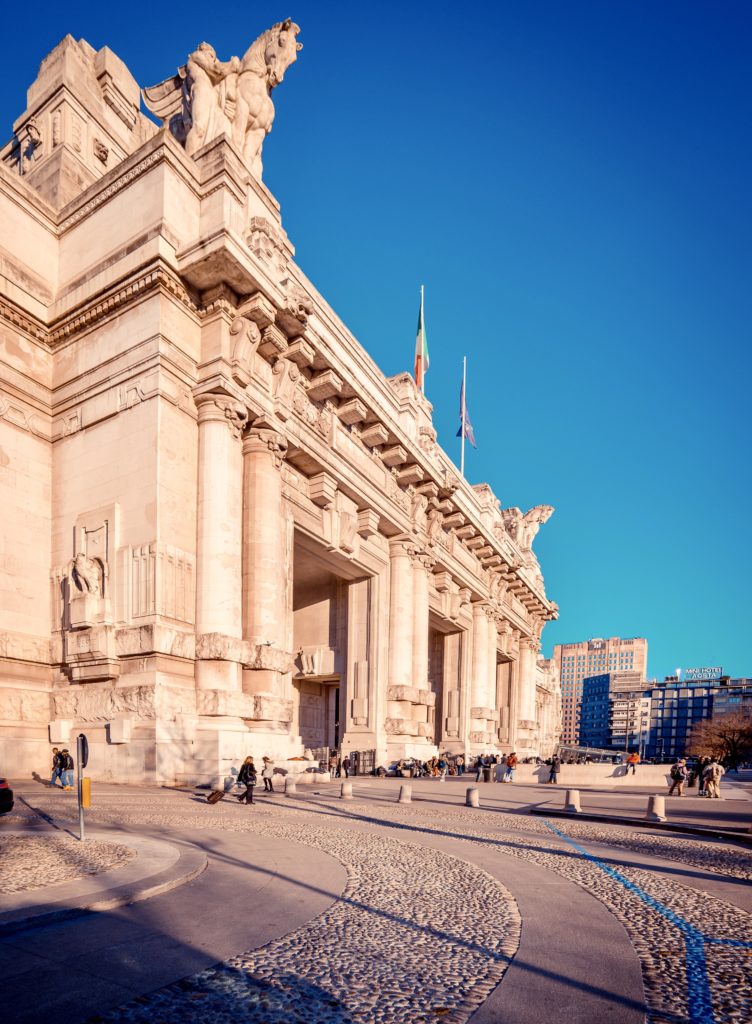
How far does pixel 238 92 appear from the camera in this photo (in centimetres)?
2625

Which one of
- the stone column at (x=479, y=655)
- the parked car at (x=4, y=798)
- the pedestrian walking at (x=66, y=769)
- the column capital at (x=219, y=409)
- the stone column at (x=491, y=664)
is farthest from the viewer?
the stone column at (x=491, y=664)

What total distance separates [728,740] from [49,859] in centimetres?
10574

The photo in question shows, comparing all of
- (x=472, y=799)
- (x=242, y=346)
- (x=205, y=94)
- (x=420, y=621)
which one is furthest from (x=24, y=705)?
(x=205, y=94)

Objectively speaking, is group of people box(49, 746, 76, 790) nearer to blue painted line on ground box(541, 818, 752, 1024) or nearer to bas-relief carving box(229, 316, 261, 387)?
bas-relief carving box(229, 316, 261, 387)

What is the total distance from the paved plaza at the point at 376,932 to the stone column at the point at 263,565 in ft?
34.1

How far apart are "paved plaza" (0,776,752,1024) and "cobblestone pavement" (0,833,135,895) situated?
0.11 m

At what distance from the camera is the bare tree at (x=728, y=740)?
95375mm

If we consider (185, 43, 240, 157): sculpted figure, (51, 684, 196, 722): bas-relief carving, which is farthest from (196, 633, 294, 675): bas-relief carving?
(185, 43, 240, 157): sculpted figure

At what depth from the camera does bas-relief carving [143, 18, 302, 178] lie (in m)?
25.4

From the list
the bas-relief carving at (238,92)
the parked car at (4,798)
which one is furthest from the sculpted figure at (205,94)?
the parked car at (4,798)

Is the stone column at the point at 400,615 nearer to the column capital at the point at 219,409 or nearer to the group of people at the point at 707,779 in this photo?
the group of people at the point at 707,779

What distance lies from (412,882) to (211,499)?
15390 mm

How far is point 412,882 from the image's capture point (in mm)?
8836

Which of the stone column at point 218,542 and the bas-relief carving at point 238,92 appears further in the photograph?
the bas-relief carving at point 238,92
